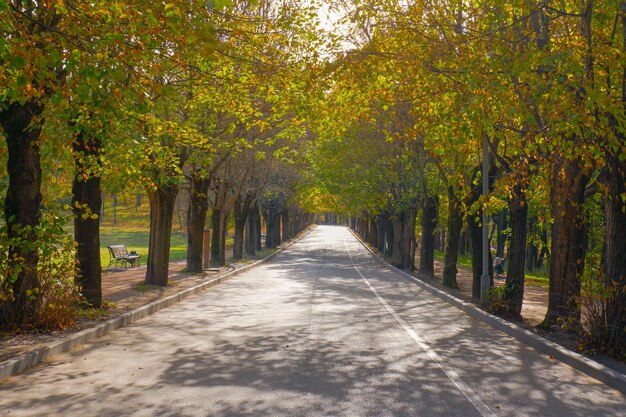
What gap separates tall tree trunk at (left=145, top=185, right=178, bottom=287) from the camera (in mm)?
21188

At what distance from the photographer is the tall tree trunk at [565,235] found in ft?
42.5

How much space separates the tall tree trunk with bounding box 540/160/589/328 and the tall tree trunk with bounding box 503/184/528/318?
204cm

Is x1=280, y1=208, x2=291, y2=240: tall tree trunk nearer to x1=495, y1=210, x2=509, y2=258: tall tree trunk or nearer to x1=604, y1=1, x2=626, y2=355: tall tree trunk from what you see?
x1=495, y1=210, x2=509, y2=258: tall tree trunk

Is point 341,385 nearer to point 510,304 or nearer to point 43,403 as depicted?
point 43,403

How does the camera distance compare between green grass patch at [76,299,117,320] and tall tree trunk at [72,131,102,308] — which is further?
tall tree trunk at [72,131,102,308]

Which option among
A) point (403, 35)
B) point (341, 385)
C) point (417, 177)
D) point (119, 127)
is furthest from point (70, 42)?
point (417, 177)

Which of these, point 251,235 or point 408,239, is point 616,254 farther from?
point 251,235

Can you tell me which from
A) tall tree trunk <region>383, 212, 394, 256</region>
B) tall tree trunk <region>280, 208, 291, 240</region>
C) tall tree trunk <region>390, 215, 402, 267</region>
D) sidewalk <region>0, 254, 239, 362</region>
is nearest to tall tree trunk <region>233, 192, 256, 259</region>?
sidewalk <region>0, 254, 239, 362</region>

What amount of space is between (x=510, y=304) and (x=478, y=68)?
5.95 meters

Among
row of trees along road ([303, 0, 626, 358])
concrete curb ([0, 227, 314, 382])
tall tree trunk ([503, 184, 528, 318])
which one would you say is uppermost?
row of trees along road ([303, 0, 626, 358])

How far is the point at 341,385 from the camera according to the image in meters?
7.88

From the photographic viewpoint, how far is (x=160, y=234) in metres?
21.5

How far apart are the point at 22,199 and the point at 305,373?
5482mm

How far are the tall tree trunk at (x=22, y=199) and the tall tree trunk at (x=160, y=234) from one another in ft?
32.1
